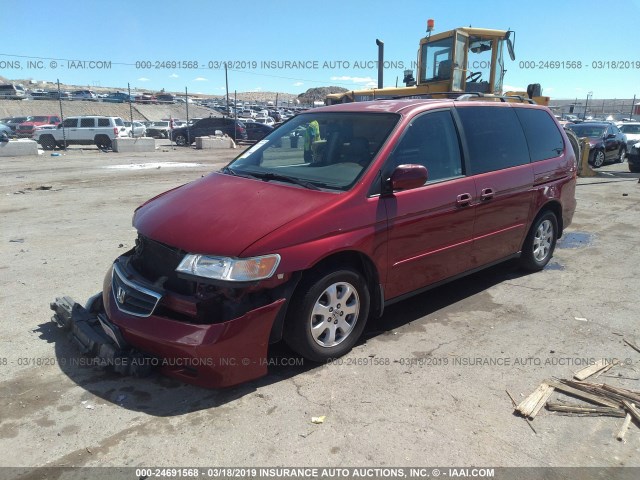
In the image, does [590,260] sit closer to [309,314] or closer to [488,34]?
[309,314]

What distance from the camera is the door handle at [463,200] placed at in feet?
14.0

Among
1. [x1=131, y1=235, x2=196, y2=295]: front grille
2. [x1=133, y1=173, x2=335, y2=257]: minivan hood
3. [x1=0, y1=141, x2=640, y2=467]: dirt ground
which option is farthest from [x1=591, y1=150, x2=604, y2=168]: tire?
[x1=131, y1=235, x2=196, y2=295]: front grille

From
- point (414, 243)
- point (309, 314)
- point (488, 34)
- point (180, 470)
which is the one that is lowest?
point (180, 470)

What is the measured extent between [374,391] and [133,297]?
1748 millimetres

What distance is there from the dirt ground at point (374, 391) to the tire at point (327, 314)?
17cm

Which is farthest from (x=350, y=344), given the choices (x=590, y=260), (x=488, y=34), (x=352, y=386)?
(x=488, y=34)

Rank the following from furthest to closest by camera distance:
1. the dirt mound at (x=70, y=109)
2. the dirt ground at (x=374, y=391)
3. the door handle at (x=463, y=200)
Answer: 1. the dirt mound at (x=70, y=109)
2. the door handle at (x=463, y=200)
3. the dirt ground at (x=374, y=391)

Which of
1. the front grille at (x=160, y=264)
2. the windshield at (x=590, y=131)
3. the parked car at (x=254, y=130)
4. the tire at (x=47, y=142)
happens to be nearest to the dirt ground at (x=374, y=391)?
the front grille at (x=160, y=264)

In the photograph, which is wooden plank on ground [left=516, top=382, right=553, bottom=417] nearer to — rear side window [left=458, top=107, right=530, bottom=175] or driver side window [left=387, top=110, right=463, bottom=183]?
driver side window [left=387, top=110, right=463, bottom=183]

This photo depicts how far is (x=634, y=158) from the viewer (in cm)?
1554

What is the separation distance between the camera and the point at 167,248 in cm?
337

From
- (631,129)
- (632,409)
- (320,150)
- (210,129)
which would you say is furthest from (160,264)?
(210,129)

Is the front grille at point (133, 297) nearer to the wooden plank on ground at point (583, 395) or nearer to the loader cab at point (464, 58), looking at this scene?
the wooden plank on ground at point (583, 395)

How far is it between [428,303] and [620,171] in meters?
15.1
